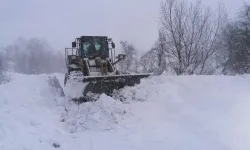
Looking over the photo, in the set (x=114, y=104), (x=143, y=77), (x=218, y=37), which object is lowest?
(x=114, y=104)

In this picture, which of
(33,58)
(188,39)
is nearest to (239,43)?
(188,39)

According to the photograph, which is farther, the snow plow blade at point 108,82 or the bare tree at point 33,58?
the bare tree at point 33,58

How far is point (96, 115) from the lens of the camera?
348 inches

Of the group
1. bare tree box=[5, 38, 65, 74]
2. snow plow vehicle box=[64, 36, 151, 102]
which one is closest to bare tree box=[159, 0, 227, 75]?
snow plow vehicle box=[64, 36, 151, 102]

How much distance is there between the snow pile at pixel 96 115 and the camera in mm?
8492

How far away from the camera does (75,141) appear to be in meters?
7.32

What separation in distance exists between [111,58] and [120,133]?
6731 millimetres

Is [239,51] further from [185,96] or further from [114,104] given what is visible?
[114,104]

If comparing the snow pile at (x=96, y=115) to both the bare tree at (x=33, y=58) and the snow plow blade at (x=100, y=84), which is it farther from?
the bare tree at (x=33, y=58)

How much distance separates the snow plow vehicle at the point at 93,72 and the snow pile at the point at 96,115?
0.86 meters

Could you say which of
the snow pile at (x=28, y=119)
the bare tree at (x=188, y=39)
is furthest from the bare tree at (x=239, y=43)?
the snow pile at (x=28, y=119)

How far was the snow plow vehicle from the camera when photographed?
1062 cm

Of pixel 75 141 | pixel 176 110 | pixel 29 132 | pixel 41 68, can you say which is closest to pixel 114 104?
pixel 176 110

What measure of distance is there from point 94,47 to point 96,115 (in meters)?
6.12
